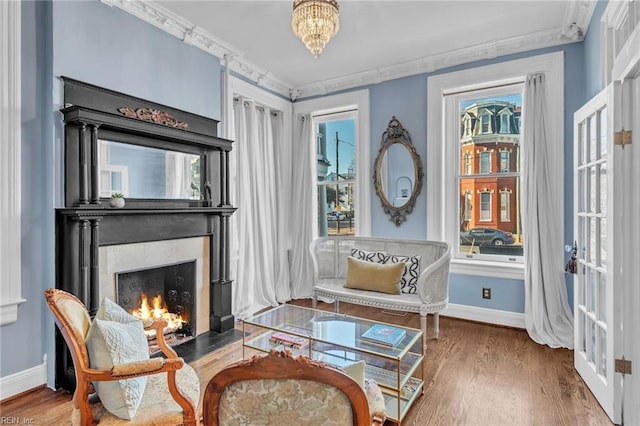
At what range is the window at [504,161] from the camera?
3719 mm

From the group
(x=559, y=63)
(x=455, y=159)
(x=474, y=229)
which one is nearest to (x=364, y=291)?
(x=474, y=229)

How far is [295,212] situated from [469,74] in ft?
8.83

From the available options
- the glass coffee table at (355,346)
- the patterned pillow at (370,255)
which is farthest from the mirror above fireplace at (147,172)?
the patterned pillow at (370,255)

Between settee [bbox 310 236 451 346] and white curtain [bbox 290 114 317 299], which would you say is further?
white curtain [bbox 290 114 317 299]

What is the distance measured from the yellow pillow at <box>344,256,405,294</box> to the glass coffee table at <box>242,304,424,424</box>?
0.67 metres

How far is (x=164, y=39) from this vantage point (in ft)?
10.2

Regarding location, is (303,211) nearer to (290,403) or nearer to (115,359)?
(115,359)

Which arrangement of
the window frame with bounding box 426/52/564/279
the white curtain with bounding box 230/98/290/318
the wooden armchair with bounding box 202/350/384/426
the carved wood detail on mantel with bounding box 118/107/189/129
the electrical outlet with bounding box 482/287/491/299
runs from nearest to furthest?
the wooden armchair with bounding box 202/350/384/426 → the carved wood detail on mantel with bounding box 118/107/189/129 → the window frame with bounding box 426/52/564/279 → the electrical outlet with bounding box 482/287/491/299 → the white curtain with bounding box 230/98/290/318

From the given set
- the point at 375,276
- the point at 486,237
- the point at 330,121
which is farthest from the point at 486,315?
the point at 330,121

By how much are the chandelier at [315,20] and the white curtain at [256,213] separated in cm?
200

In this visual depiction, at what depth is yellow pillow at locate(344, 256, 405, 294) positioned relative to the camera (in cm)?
340

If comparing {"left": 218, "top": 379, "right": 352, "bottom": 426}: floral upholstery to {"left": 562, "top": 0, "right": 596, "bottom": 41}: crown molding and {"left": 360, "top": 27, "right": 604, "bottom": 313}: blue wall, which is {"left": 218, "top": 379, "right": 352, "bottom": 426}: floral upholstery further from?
{"left": 562, "top": 0, "right": 596, "bottom": 41}: crown molding

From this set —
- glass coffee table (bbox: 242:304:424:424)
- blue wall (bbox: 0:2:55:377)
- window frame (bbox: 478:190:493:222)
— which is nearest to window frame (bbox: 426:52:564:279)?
window frame (bbox: 478:190:493:222)

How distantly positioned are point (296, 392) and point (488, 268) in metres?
3.34
